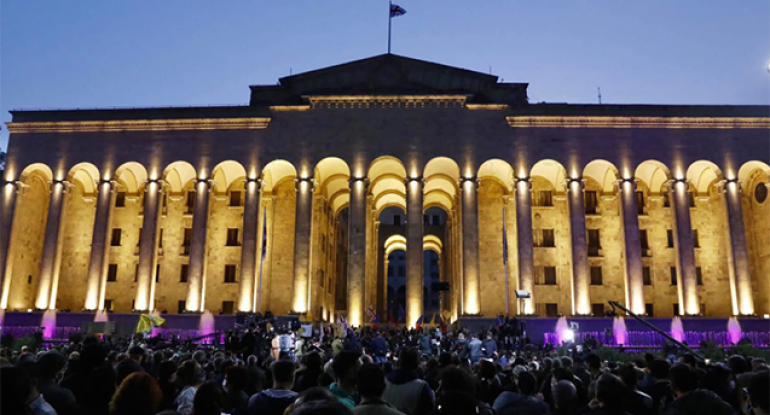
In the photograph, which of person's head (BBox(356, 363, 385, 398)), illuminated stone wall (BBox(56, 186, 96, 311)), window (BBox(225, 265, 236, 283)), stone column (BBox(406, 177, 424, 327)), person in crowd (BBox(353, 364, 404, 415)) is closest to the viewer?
person in crowd (BBox(353, 364, 404, 415))

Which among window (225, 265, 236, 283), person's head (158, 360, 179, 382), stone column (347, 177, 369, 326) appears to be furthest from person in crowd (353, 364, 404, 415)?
window (225, 265, 236, 283)

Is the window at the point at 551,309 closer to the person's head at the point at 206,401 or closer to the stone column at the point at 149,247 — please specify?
the stone column at the point at 149,247

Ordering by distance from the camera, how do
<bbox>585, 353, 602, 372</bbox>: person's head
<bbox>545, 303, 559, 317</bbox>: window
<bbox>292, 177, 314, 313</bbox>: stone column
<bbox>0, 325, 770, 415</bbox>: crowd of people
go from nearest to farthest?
<bbox>0, 325, 770, 415</bbox>: crowd of people
<bbox>585, 353, 602, 372</bbox>: person's head
<bbox>292, 177, 314, 313</bbox>: stone column
<bbox>545, 303, 559, 317</bbox>: window

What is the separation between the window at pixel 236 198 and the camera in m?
46.5

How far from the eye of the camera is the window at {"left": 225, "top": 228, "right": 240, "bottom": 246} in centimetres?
4581

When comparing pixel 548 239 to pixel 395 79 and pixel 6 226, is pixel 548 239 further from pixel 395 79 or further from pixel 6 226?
pixel 6 226

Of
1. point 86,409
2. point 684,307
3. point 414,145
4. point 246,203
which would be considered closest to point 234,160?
point 246,203

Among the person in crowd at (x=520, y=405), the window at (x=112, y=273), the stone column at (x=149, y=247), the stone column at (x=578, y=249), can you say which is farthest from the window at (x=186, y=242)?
the person in crowd at (x=520, y=405)

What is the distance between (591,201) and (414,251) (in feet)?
48.6

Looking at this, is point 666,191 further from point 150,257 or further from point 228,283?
point 150,257

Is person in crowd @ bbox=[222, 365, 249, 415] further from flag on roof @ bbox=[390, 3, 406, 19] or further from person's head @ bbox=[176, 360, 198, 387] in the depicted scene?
flag on roof @ bbox=[390, 3, 406, 19]

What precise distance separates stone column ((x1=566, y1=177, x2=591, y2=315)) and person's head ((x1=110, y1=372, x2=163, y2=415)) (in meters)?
36.6

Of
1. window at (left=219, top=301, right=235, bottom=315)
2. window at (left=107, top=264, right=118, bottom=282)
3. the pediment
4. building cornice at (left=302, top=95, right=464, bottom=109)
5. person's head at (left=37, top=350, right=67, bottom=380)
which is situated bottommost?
person's head at (left=37, top=350, right=67, bottom=380)

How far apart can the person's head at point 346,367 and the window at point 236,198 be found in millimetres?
40575
